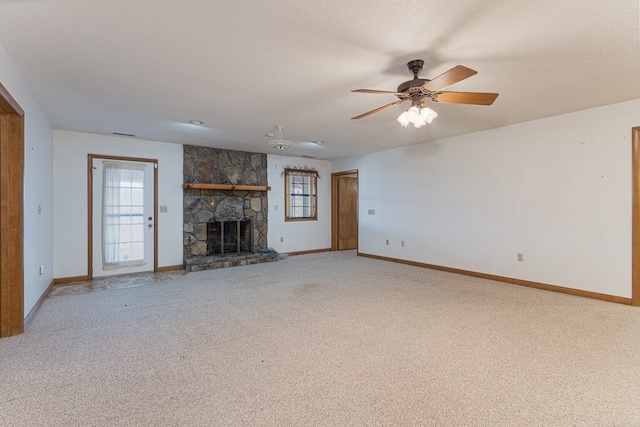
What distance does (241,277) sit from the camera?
16.5 ft

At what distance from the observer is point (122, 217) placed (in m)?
5.29

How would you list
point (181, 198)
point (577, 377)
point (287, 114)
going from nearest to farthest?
point (577, 377)
point (287, 114)
point (181, 198)

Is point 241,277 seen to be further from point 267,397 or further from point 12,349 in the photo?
point 267,397

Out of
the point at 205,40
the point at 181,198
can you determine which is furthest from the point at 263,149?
the point at 205,40

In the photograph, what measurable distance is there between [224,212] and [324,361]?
4601mm

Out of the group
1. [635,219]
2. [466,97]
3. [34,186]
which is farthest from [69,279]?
[635,219]

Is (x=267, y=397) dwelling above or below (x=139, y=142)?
below

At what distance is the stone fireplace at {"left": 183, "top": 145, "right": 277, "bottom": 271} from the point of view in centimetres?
593

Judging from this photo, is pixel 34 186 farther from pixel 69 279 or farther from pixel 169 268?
pixel 169 268

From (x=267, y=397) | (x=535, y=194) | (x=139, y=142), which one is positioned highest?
(x=139, y=142)

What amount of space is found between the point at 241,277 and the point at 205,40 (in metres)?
3.64

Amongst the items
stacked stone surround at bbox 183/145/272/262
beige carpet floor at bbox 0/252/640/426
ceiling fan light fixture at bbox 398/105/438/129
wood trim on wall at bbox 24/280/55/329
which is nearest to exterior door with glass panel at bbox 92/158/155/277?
stacked stone surround at bbox 183/145/272/262

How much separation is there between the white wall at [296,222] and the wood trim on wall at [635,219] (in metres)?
5.56

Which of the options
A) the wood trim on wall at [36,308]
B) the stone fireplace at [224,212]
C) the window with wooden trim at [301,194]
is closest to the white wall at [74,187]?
the wood trim on wall at [36,308]
